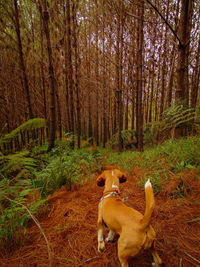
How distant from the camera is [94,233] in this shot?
1.28 metres

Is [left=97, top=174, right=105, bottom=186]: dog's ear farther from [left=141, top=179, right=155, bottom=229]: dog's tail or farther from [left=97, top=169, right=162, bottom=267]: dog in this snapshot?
[left=141, top=179, right=155, bottom=229]: dog's tail

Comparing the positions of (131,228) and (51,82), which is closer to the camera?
(131,228)

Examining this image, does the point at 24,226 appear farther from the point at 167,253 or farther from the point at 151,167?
the point at 151,167

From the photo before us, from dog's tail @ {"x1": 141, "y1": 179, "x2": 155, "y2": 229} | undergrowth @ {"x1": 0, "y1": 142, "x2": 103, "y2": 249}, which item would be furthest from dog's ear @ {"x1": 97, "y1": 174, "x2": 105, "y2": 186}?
undergrowth @ {"x1": 0, "y1": 142, "x2": 103, "y2": 249}

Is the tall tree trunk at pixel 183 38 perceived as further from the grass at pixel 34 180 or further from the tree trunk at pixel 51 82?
the tree trunk at pixel 51 82

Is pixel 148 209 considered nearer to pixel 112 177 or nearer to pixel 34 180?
pixel 112 177

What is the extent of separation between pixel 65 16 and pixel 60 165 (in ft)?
17.8

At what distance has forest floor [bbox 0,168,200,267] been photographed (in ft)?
3.24

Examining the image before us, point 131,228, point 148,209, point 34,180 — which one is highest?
point 148,209

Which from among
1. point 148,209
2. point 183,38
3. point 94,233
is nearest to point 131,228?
point 148,209

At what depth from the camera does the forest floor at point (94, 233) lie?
987 mm

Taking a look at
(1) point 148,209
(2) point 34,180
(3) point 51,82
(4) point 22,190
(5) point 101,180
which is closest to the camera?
(1) point 148,209

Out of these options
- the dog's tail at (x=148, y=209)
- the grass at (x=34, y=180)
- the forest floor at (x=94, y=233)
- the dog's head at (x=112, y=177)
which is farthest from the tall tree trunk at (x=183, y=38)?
the dog's tail at (x=148, y=209)

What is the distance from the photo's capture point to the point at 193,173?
174 centimetres
